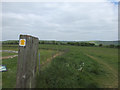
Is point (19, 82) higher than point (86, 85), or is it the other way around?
point (19, 82)

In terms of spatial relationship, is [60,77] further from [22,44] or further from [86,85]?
[22,44]

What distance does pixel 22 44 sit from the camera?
2.03 meters

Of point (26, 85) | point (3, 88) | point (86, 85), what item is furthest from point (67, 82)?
point (3, 88)

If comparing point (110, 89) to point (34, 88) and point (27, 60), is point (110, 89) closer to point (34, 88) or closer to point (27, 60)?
point (34, 88)

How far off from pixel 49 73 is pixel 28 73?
127 cm

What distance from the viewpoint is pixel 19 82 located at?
206cm

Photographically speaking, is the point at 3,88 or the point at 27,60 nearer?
the point at 27,60

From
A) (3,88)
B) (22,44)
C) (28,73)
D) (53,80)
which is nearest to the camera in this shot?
(22,44)

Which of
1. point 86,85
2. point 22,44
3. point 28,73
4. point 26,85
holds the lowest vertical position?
point 86,85

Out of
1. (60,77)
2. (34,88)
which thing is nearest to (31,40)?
(34,88)

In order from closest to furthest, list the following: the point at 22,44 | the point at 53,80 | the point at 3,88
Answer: the point at 22,44 → the point at 3,88 → the point at 53,80

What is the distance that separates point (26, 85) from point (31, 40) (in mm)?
934

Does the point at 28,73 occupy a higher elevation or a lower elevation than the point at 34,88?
higher

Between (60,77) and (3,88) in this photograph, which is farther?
(60,77)
